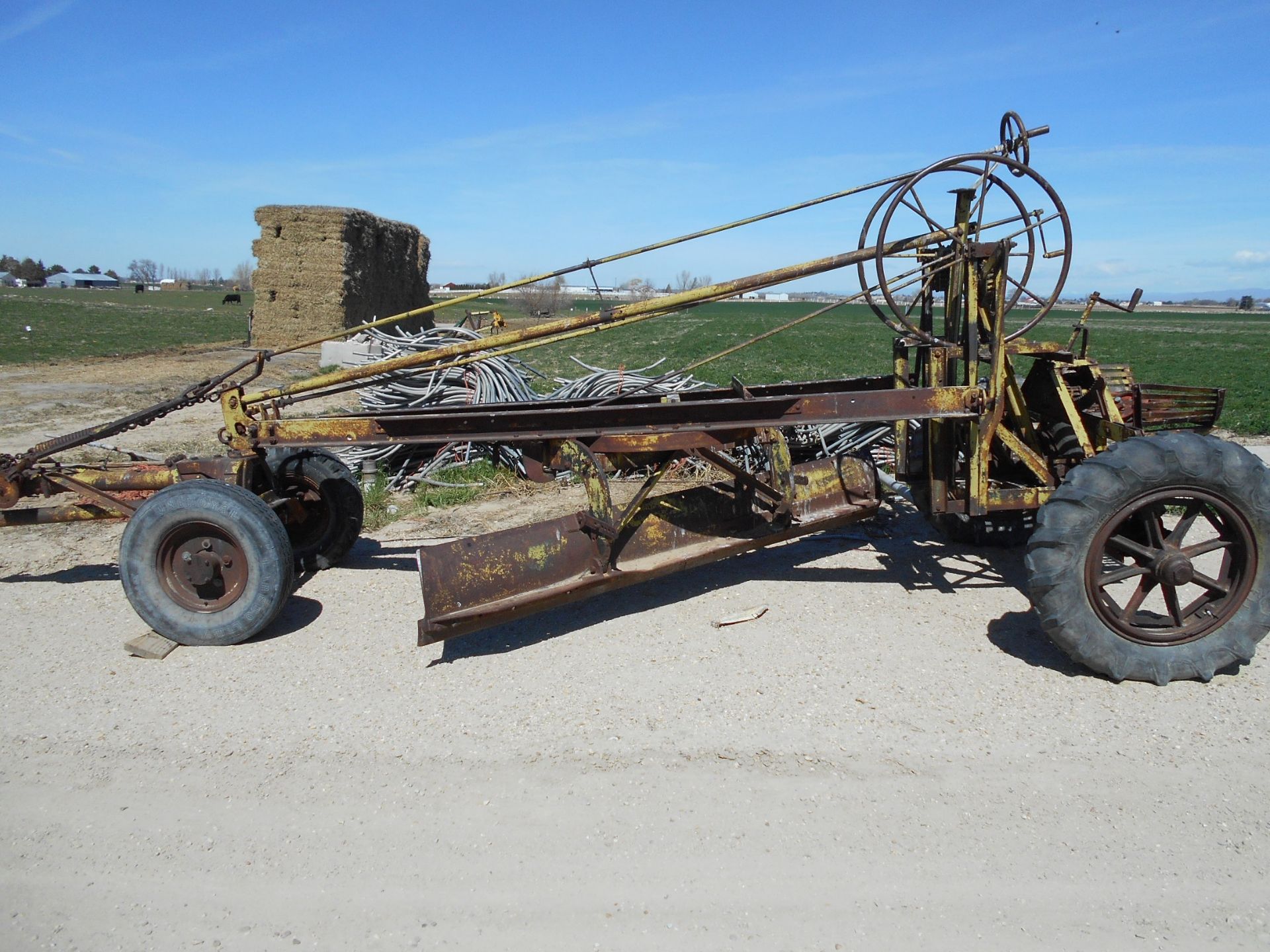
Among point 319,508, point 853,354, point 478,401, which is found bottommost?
point 319,508

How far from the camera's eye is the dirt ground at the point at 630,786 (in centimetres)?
283

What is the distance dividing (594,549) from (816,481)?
1.79 m

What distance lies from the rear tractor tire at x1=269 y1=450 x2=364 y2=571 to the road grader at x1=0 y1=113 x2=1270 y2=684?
35 centimetres

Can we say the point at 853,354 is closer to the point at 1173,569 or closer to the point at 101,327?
the point at 1173,569

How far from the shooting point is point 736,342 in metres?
27.8

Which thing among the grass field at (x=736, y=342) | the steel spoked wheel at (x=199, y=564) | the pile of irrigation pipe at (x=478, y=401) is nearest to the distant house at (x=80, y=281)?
the grass field at (x=736, y=342)

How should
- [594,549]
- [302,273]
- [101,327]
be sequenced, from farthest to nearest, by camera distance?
[101,327]
[302,273]
[594,549]

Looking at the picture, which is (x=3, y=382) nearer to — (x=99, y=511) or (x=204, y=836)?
(x=99, y=511)

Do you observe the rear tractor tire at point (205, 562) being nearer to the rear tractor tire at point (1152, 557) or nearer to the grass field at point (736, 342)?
the rear tractor tire at point (1152, 557)

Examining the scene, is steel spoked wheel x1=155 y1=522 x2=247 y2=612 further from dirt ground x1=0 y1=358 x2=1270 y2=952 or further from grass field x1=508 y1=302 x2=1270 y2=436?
grass field x1=508 y1=302 x2=1270 y2=436

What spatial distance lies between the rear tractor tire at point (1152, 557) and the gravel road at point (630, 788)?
0.19 m

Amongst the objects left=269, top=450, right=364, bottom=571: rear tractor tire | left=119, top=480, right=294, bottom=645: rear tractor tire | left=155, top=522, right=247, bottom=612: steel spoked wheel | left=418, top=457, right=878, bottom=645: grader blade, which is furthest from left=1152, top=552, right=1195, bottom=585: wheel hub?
left=269, top=450, right=364, bottom=571: rear tractor tire

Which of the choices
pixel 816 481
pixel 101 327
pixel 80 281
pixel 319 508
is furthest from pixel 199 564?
pixel 80 281

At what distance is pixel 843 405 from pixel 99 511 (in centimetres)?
449
